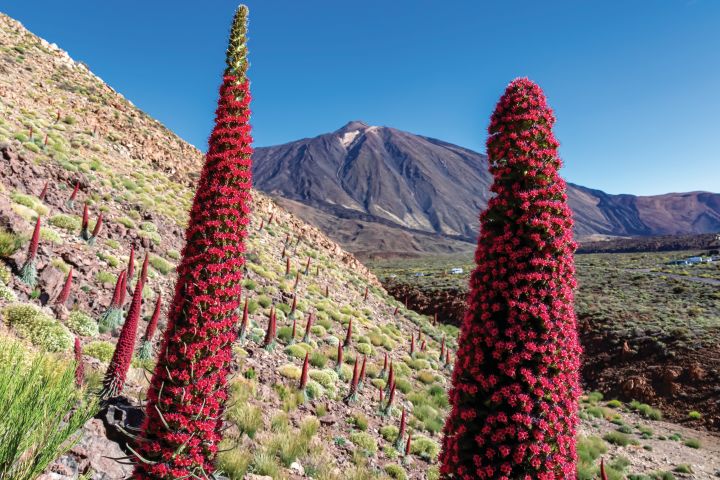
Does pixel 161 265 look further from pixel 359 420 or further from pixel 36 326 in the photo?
pixel 359 420

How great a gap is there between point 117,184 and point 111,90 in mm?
21555

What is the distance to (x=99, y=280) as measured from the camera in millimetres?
10102

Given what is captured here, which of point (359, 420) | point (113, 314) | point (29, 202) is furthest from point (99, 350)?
point (29, 202)

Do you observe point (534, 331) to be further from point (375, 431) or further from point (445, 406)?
point (445, 406)

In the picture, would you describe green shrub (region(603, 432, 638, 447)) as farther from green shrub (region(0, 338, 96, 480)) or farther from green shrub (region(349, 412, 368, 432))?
green shrub (region(0, 338, 96, 480))

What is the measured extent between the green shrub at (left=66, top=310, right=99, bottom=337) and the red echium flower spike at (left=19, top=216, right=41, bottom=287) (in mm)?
984

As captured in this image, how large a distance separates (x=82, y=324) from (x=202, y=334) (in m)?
6.36

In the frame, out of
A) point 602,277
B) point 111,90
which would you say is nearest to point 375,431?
point 111,90

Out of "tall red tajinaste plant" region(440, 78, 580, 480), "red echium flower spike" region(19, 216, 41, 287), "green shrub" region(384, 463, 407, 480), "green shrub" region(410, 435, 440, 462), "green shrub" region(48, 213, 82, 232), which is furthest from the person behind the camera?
"green shrub" region(48, 213, 82, 232)

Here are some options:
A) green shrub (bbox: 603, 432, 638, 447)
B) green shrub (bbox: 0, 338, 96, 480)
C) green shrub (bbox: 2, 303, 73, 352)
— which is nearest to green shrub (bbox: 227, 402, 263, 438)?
green shrub (bbox: 2, 303, 73, 352)

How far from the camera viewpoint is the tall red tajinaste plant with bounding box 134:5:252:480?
137 inches

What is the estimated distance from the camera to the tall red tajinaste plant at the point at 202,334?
347cm

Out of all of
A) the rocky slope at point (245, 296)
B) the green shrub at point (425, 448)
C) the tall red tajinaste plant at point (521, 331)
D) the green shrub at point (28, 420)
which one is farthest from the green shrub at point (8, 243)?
the green shrub at point (425, 448)

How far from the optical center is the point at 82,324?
27.1 feet
